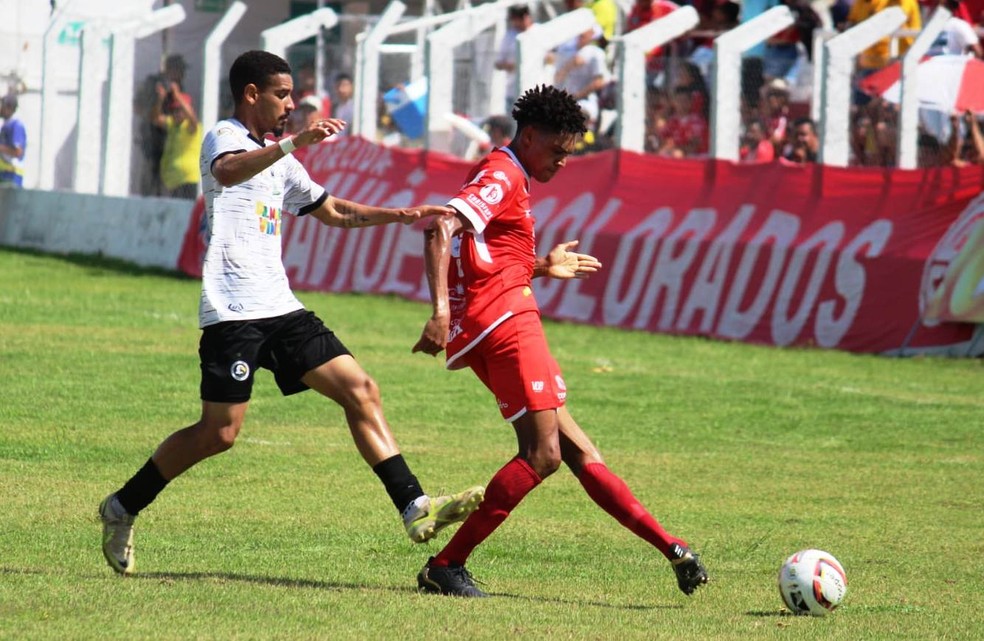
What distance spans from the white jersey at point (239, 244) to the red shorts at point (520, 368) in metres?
0.89

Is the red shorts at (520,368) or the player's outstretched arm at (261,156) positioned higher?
the player's outstretched arm at (261,156)

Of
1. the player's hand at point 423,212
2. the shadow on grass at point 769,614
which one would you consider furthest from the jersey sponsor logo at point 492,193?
the shadow on grass at point 769,614

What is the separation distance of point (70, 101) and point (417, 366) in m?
12.5

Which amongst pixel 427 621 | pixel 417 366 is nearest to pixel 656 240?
pixel 417 366

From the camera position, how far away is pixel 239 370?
6.82 m

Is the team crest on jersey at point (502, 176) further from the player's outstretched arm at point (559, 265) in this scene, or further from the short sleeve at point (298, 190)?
the short sleeve at point (298, 190)

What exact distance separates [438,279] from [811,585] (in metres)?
1.82

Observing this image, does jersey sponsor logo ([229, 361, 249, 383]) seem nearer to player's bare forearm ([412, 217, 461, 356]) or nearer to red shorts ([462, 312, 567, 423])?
player's bare forearm ([412, 217, 461, 356])

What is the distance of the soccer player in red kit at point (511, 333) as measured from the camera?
661 cm

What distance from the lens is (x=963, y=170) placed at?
15.6 metres

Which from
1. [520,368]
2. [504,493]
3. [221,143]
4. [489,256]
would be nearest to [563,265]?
[489,256]

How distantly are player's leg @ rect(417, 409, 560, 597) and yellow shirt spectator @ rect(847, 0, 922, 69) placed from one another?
36.7 feet

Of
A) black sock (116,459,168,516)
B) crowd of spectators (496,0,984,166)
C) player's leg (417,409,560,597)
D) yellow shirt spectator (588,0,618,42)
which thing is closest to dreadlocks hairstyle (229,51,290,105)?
black sock (116,459,168,516)

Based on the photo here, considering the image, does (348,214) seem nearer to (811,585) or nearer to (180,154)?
(811,585)
